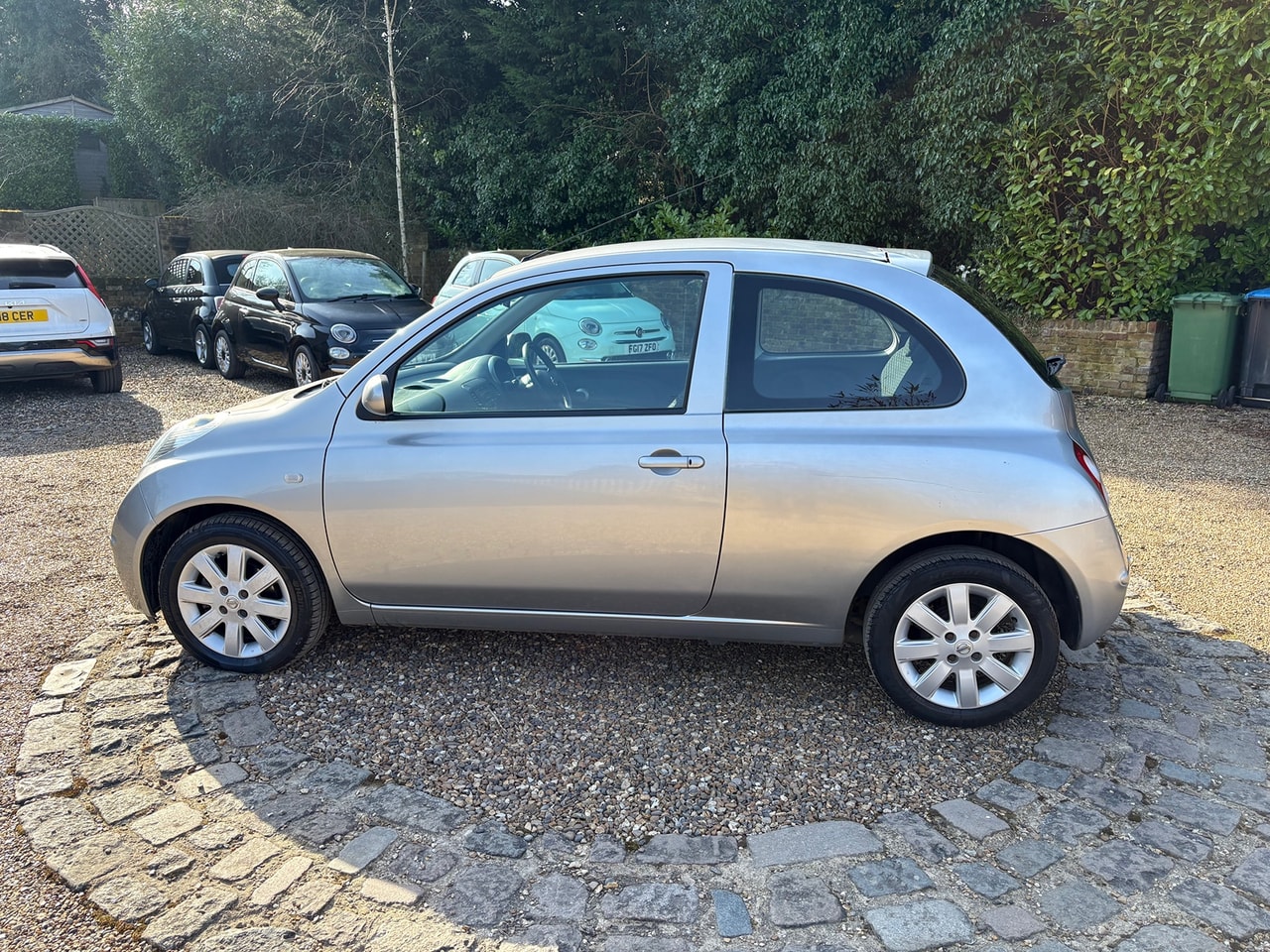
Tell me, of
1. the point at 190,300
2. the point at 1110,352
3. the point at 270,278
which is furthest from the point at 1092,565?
the point at 190,300

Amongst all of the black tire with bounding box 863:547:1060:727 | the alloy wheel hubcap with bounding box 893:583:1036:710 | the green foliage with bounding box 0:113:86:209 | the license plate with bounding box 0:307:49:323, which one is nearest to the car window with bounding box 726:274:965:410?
the black tire with bounding box 863:547:1060:727

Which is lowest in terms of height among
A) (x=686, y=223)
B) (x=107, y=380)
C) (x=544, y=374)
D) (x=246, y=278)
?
(x=107, y=380)

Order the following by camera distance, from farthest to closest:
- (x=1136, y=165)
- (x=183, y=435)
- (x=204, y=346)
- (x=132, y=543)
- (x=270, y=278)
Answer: (x=204, y=346), (x=270, y=278), (x=1136, y=165), (x=183, y=435), (x=132, y=543)

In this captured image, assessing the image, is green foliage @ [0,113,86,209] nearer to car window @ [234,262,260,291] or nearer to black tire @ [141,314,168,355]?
black tire @ [141,314,168,355]

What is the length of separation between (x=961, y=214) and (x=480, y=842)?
34.5 feet

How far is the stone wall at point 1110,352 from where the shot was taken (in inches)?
409

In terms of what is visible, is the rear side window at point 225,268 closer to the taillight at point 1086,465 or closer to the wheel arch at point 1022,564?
the wheel arch at point 1022,564

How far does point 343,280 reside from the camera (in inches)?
434

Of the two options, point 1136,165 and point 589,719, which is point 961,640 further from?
point 1136,165

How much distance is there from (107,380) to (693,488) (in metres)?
9.58

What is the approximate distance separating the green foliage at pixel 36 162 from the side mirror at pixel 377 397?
27.6 m

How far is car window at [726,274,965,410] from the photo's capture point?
351 centimetres

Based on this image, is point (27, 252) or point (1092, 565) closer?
point (1092, 565)

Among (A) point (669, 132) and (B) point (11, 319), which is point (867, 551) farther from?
(A) point (669, 132)
